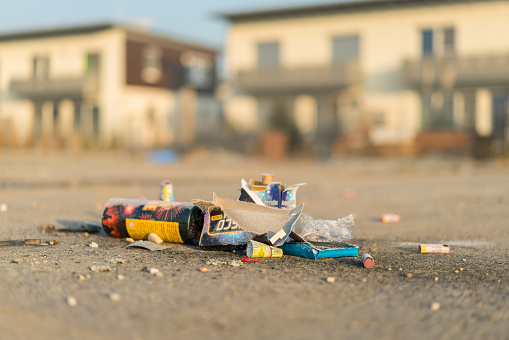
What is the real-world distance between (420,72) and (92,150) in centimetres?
1493

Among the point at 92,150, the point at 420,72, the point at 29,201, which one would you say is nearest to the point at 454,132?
the point at 420,72

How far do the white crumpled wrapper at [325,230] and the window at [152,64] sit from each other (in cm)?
3132

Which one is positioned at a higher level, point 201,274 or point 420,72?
point 420,72

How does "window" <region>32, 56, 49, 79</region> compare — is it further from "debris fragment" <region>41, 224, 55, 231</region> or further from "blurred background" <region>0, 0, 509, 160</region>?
"debris fragment" <region>41, 224, 55, 231</region>

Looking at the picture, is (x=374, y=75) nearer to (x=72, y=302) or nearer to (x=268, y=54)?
(x=268, y=54)

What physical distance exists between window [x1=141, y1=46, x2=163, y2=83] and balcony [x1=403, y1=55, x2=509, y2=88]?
15.6m

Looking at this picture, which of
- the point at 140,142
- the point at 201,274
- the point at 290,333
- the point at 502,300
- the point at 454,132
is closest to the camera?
the point at 290,333

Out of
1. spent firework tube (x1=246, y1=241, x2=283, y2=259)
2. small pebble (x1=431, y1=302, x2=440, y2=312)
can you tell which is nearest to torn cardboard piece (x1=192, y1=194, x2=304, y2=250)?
spent firework tube (x1=246, y1=241, x2=283, y2=259)

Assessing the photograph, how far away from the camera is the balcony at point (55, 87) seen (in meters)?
34.4

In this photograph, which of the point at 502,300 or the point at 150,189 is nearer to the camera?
the point at 502,300

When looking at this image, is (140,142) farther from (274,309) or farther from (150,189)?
(274,309)

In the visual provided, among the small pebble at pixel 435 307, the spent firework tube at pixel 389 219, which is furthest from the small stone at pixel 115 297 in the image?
the spent firework tube at pixel 389 219

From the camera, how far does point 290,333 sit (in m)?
3.04

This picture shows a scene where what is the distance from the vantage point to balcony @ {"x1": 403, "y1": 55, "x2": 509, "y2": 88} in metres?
25.9
